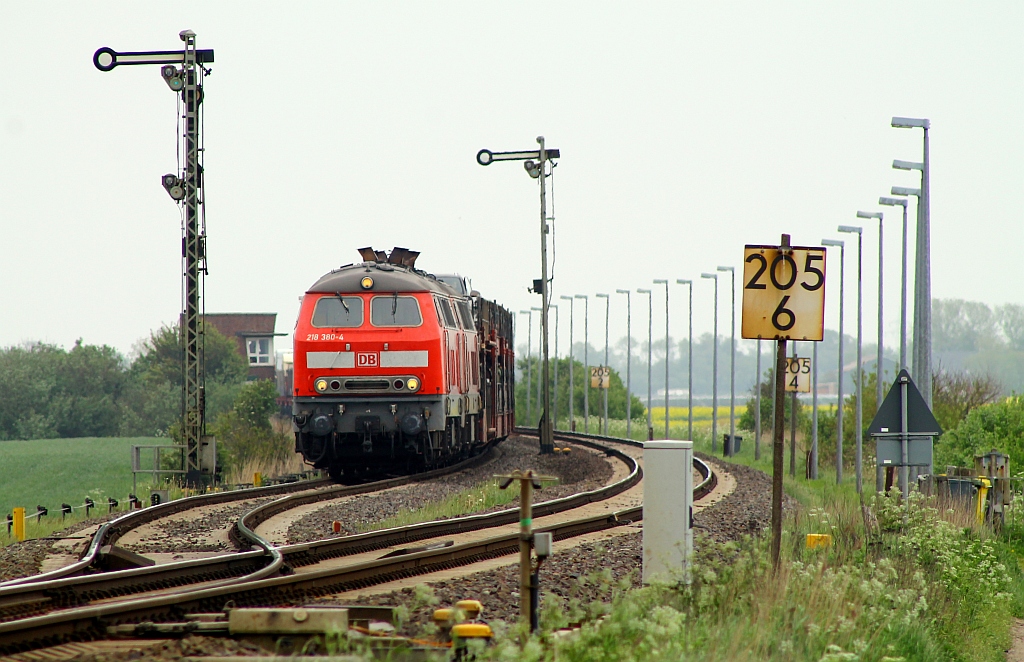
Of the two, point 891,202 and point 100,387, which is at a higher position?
point 891,202

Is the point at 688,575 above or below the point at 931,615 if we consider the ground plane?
above

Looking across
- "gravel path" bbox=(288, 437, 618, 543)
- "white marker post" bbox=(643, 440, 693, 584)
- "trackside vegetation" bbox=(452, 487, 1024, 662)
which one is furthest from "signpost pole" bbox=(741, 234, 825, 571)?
"gravel path" bbox=(288, 437, 618, 543)

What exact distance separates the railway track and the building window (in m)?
68.3

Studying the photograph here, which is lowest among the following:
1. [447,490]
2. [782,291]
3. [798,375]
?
[447,490]

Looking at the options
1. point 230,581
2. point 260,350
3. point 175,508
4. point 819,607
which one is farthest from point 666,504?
point 260,350

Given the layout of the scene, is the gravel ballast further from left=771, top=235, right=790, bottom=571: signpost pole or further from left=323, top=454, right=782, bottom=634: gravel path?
left=771, top=235, right=790, bottom=571: signpost pole

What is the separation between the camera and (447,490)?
19.3m

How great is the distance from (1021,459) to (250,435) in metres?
21.3

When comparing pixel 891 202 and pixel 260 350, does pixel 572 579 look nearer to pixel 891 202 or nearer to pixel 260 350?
pixel 891 202

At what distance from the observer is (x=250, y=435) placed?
113 feet

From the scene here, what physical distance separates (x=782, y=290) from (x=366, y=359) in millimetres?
11839

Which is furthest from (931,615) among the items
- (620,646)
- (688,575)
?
(620,646)

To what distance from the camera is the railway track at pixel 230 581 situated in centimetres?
689

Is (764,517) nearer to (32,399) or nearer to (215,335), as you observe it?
(215,335)
